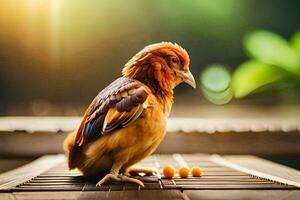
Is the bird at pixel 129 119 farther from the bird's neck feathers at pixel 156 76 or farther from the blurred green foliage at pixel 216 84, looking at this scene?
the blurred green foliage at pixel 216 84

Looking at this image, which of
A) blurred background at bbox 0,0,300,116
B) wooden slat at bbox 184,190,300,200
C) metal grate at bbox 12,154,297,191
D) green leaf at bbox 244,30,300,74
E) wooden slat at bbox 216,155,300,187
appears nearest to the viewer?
wooden slat at bbox 184,190,300,200

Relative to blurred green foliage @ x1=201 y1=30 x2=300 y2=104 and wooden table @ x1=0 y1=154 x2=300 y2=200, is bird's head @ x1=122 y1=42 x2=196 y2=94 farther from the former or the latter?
blurred green foliage @ x1=201 y1=30 x2=300 y2=104

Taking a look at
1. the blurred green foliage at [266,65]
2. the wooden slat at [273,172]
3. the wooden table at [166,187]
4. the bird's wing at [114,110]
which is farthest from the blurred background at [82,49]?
the bird's wing at [114,110]

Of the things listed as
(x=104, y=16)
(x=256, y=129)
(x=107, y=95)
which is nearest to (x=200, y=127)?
(x=256, y=129)

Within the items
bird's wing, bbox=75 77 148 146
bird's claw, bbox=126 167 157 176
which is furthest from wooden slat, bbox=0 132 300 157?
bird's wing, bbox=75 77 148 146

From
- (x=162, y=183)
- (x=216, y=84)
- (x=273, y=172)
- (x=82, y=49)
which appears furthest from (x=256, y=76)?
(x=162, y=183)

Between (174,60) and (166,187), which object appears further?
(174,60)

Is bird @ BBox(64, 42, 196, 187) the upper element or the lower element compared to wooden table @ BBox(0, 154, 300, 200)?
upper

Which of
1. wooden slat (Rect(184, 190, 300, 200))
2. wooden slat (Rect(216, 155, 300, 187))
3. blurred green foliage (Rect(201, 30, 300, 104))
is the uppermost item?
blurred green foliage (Rect(201, 30, 300, 104))

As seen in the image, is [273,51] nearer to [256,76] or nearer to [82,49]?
[256,76]
